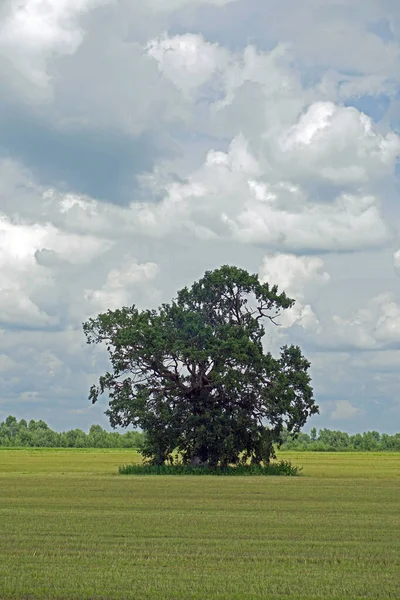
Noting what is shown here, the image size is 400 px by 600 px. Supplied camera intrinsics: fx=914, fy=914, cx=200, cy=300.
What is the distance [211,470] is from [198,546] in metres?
40.3

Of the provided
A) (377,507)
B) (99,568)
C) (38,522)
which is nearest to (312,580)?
(99,568)

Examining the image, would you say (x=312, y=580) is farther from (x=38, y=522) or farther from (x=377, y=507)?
(x=377, y=507)

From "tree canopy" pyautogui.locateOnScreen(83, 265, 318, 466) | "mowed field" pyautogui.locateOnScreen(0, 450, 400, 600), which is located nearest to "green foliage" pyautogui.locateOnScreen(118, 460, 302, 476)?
"tree canopy" pyautogui.locateOnScreen(83, 265, 318, 466)

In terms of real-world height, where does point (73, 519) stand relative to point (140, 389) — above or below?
below

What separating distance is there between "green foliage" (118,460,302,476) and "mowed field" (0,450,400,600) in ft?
69.2

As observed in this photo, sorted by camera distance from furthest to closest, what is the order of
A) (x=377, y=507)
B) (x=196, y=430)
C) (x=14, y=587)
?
(x=196, y=430) → (x=377, y=507) → (x=14, y=587)

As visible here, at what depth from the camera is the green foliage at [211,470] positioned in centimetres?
6291

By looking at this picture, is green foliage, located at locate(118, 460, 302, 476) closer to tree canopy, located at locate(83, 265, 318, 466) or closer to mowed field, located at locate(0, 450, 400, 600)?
tree canopy, located at locate(83, 265, 318, 466)

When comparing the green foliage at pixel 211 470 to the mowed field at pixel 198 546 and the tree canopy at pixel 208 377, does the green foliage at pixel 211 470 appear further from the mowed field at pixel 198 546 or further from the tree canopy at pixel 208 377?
the mowed field at pixel 198 546

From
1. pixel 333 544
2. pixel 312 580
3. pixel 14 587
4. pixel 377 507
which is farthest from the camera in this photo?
pixel 377 507

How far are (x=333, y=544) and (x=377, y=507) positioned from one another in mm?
12371

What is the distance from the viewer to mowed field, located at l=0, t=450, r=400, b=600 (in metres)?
17.3

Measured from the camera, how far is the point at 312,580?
18.2 metres

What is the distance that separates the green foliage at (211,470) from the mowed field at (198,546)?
21.1m
